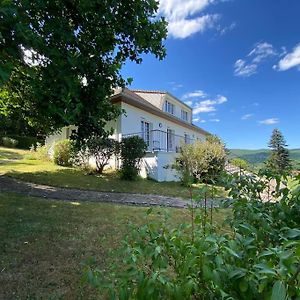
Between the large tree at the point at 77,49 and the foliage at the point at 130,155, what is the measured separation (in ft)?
15.1

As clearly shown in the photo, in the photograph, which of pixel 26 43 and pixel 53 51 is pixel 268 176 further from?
pixel 53 51

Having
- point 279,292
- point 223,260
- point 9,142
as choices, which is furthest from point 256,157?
point 9,142

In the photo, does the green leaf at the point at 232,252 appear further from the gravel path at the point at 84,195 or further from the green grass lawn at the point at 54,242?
the gravel path at the point at 84,195

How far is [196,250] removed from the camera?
4.65 ft

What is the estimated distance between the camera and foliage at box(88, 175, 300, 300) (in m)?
1.06

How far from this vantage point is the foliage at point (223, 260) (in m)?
1.06

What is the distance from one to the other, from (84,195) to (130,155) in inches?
178

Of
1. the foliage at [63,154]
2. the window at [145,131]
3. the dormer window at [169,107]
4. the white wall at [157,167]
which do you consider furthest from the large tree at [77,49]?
the dormer window at [169,107]

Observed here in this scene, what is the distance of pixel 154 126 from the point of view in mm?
21750

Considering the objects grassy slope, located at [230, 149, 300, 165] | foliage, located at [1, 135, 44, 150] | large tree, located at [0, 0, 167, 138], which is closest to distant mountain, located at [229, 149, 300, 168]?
grassy slope, located at [230, 149, 300, 165]

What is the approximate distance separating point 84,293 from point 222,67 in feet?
79.0

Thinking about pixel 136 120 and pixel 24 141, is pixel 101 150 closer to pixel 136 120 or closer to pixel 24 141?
Answer: pixel 136 120

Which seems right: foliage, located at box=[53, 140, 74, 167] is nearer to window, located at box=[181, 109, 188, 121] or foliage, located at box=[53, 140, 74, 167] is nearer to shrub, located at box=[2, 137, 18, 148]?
shrub, located at box=[2, 137, 18, 148]

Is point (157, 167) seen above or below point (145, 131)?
below
